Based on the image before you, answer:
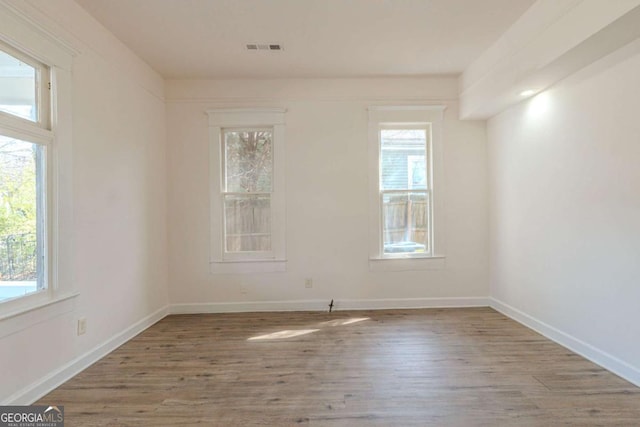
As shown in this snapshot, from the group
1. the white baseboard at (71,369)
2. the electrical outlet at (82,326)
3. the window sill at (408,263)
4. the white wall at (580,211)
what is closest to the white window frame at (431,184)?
the window sill at (408,263)

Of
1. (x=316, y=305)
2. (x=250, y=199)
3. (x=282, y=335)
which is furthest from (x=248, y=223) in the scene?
(x=282, y=335)

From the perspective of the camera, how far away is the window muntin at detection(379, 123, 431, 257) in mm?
4172

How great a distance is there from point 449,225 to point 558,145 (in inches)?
59.2

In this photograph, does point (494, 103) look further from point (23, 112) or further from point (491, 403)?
point (23, 112)

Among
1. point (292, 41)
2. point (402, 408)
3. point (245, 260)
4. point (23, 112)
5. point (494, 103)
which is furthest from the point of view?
point (245, 260)

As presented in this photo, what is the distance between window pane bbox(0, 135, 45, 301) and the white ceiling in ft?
4.48

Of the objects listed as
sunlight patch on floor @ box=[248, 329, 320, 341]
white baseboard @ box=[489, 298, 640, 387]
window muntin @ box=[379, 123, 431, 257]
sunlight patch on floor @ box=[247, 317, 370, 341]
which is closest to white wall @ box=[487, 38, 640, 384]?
white baseboard @ box=[489, 298, 640, 387]

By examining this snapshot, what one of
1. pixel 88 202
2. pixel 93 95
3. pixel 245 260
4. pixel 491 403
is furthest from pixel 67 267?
pixel 491 403

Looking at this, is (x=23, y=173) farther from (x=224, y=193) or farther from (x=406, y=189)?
(x=406, y=189)

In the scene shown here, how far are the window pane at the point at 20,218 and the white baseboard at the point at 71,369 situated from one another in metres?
0.62

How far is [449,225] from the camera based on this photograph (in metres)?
4.15

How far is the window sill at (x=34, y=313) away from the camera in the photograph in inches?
77.2

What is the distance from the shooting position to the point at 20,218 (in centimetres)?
216

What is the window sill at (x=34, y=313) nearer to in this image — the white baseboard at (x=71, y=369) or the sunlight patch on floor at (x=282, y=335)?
the white baseboard at (x=71, y=369)
